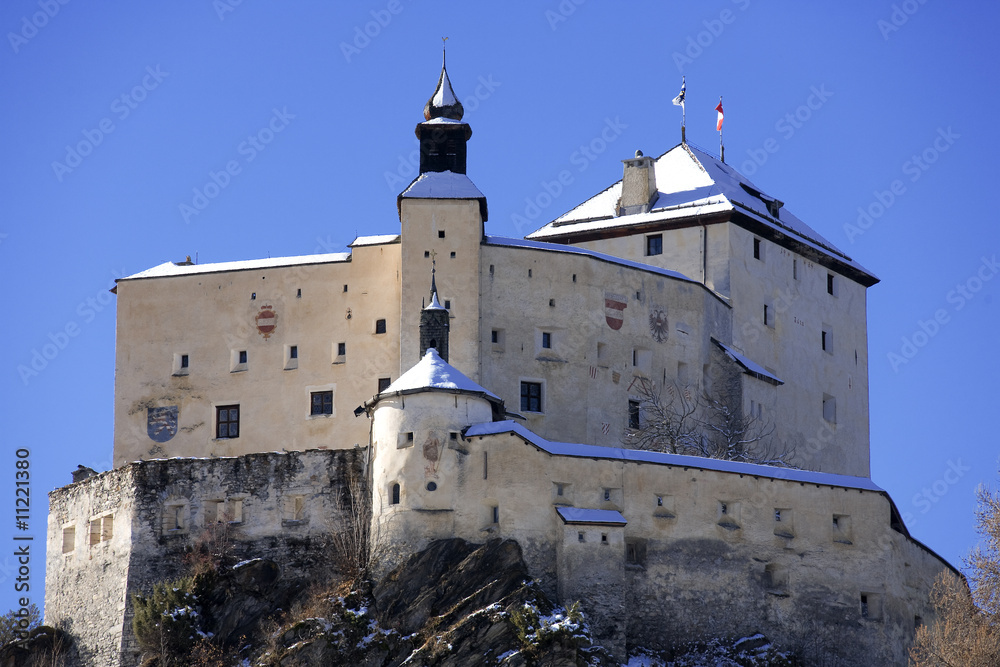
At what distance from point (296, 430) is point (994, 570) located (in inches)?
919

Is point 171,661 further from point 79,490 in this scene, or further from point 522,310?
point 522,310

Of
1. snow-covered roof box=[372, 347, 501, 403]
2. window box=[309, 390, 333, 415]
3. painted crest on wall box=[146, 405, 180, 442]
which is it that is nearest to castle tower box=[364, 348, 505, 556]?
snow-covered roof box=[372, 347, 501, 403]

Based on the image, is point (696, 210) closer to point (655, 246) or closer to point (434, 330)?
point (655, 246)

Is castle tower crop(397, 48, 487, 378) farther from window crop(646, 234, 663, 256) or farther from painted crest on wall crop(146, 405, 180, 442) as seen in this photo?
window crop(646, 234, 663, 256)

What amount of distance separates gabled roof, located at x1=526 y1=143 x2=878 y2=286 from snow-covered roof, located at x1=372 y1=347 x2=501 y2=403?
17.2 metres

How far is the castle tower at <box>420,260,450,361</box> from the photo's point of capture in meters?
59.9

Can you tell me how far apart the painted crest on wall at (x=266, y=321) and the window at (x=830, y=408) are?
22167 mm

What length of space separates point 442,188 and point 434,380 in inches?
414

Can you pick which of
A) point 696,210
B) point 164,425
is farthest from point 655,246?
point 164,425

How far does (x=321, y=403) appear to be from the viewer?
210ft

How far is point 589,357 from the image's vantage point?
64.2 meters

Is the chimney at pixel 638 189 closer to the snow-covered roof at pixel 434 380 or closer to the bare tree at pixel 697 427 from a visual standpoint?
the bare tree at pixel 697 427

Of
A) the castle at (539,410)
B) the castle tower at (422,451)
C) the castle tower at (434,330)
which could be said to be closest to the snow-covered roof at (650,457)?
the castle at (539,410)

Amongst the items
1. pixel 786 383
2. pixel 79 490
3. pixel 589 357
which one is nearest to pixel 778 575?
pixel 589 357
